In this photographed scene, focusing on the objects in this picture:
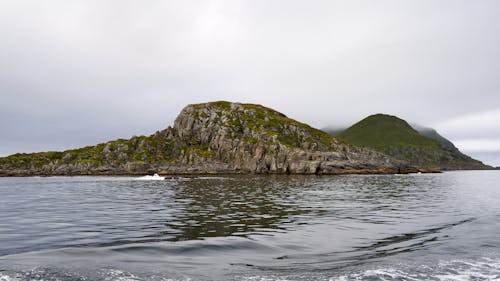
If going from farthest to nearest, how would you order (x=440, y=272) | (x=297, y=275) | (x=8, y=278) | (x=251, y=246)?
(x=251, y=246) < (x=440, y=272) < (x=297, y=275) < (x=8, y=278)

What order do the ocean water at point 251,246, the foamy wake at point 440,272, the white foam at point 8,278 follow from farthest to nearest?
the ocean water at point 251,246
the foamy wake at point 440,272
the white foam at point 8,278

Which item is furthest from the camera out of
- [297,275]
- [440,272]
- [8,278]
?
[440,272]

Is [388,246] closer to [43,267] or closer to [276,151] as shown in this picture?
[43,267]

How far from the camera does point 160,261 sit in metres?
15.5

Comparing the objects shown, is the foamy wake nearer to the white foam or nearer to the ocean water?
the ocean water

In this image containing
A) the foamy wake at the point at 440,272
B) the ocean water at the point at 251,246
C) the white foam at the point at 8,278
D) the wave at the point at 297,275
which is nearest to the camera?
the white foam at the point at 8,278

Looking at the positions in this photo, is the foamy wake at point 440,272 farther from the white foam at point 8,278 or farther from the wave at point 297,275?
the white foam at point 8,278

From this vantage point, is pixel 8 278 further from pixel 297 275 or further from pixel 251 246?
pixel 251 246

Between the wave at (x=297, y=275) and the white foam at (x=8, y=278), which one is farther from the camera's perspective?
the wave at (x=297, y=275)

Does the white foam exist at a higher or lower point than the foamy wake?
higher

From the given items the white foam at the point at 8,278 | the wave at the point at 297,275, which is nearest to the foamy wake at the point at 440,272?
the wave at the point at 297,275

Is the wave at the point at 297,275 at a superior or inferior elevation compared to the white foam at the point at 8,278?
inferior

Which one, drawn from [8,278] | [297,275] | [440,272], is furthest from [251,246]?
[8,278]

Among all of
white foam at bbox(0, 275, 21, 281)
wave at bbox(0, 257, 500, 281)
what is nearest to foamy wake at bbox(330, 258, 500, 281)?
wave at bbox(0, 257, 500, 281)
